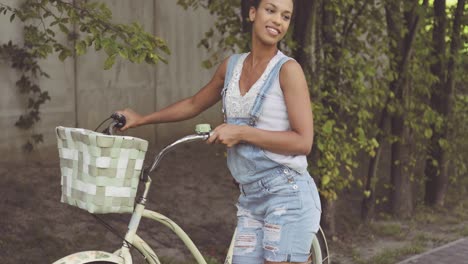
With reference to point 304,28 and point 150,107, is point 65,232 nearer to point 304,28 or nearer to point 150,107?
point 304,28

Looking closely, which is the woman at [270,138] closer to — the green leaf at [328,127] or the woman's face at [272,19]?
the woman's face at [272,19]

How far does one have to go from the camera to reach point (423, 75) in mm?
8359

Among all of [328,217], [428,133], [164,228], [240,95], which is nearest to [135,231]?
[240,95]

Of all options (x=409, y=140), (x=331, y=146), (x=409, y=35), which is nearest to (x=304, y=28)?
(x=331, y=146)

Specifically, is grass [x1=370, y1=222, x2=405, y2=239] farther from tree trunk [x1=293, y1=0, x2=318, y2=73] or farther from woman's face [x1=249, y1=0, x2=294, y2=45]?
woman's face [x1=249, y1=0, x2=294, y2=45]

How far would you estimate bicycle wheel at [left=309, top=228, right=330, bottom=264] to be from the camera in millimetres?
4473

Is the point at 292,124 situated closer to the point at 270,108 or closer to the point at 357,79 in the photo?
the point at 270,108

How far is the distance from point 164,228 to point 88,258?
3671mm

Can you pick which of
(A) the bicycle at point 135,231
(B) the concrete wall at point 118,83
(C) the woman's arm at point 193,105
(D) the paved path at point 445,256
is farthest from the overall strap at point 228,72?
(B) the concrete wall at point 118,83

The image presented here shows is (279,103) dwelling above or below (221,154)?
above

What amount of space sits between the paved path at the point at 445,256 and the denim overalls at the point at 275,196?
10.2 feet

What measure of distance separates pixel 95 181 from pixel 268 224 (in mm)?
812

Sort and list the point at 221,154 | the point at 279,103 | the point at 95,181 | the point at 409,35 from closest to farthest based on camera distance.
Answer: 1. the point at 95,181
2. the point at 279,103
3. the point at 409,35
4. the point at 221,154

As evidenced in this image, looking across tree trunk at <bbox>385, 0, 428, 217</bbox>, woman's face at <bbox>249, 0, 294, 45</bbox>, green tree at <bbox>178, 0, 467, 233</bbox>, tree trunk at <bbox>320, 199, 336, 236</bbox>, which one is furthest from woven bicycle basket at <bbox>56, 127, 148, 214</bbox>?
tree trunk at <bbox>385, 0, 428, 217</bbox>
